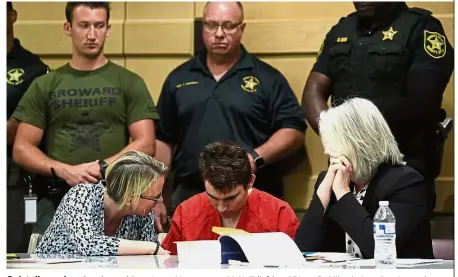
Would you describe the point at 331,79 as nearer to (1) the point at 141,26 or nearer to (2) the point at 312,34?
(2) the point at 312,34

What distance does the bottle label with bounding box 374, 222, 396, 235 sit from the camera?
3.18m

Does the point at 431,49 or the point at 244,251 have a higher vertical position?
the point at 431,49

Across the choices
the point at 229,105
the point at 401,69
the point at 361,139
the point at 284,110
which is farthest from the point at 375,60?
the point at 361,139

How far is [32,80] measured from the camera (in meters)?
5.05

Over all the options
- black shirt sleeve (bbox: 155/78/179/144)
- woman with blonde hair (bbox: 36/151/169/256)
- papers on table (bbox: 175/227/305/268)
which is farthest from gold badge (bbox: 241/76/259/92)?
papers on table (bbox: 175/227/305/268)

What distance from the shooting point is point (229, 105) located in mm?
4820

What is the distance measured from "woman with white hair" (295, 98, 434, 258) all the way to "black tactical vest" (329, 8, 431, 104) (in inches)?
36.3

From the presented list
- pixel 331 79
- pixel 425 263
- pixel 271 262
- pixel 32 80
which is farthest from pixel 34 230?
pixel 425 263

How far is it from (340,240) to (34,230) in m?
1.93

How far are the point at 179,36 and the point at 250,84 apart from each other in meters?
0.79

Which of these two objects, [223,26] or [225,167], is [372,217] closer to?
[225,167]

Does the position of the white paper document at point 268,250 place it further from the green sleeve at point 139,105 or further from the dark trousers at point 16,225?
the dark trousers at point 16,225

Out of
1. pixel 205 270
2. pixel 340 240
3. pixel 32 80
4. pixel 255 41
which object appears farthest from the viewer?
pixel 255 41

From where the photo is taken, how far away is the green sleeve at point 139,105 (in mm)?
4809
